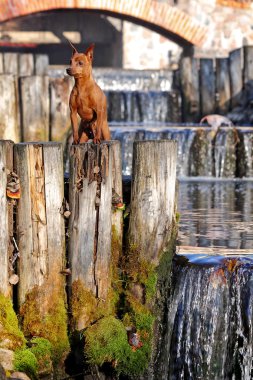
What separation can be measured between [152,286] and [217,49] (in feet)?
53.0

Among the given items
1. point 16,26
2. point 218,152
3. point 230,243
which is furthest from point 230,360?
point 16,26

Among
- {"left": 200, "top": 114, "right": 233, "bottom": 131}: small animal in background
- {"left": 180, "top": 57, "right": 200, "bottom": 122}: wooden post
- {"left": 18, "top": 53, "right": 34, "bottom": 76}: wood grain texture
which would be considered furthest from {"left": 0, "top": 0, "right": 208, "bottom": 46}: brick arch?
{"left": 200, "top": 114, "right": 233, "bottom": 131}: small animal in background

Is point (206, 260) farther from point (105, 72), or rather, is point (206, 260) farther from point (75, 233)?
point (105, 72)

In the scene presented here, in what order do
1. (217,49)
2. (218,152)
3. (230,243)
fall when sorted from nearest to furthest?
(230,243) < (218,152) < (217,49)

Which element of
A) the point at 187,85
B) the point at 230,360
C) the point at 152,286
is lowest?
the point at 230,360

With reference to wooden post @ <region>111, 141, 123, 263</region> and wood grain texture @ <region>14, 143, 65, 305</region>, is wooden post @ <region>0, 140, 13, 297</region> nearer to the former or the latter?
wood grain texture @ <region>14, 143, 65, 305</region>

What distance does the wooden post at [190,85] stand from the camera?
1617 centimetres

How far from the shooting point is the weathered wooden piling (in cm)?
662

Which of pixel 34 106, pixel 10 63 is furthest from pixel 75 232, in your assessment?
pixel 10 63

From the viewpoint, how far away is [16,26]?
27609 mm

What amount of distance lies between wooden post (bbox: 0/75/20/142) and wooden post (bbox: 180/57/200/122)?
556 centimetres

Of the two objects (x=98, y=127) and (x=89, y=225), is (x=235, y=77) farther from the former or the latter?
(x=89, y=225)

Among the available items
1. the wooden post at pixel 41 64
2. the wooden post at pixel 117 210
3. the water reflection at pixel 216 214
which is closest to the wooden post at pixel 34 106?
the water reflection at pixel 216 214

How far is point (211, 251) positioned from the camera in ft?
23.5
